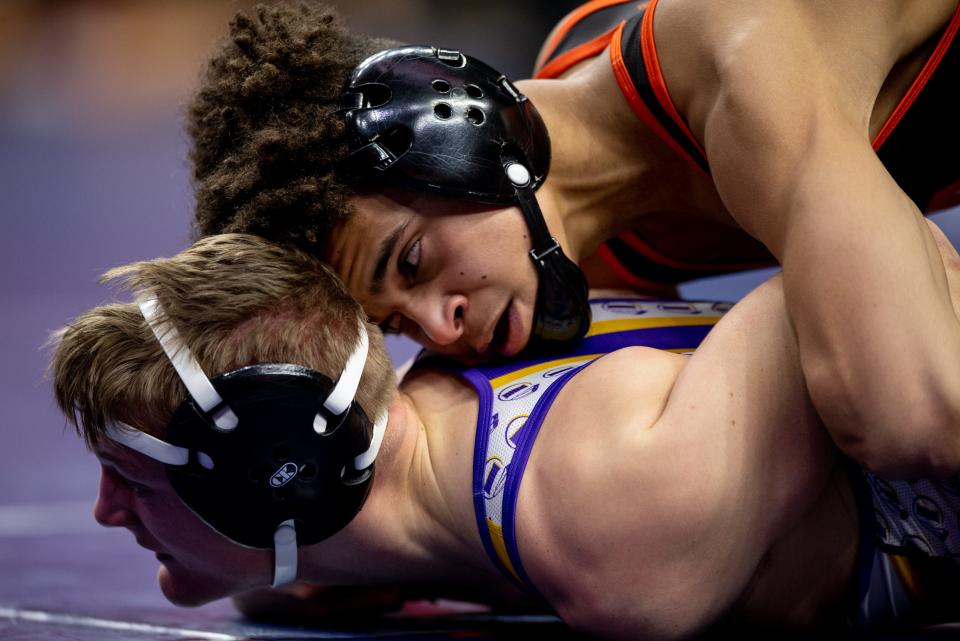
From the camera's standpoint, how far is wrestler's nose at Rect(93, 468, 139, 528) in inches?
95.7

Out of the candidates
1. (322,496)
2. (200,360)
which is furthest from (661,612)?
(200,360)

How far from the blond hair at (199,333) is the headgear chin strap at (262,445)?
0.03 m

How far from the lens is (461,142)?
2.61m

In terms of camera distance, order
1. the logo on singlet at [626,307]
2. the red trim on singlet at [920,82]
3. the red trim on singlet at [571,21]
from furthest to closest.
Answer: the red trim on singlet at [571,21] → the logo on singlet at [626,307] → the red trim on singlet at [920,82]

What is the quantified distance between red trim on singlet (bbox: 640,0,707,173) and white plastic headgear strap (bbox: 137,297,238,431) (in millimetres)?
1237

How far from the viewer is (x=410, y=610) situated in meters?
3.03

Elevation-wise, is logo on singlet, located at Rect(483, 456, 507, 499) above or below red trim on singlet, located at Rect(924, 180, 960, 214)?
below

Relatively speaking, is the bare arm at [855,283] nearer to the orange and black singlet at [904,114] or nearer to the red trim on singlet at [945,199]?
the orange and black singlet at [904,114]

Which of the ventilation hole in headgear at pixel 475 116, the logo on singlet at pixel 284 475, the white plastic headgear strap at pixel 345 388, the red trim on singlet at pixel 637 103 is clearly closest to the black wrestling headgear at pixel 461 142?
the ventilation hole in headgear at pixel 475 116

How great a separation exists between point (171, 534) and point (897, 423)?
1.46 m

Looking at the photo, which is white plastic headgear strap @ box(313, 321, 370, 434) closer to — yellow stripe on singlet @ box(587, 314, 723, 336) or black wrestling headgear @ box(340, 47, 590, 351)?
black wrestling headgear @ box(340, 47, 590, 351)

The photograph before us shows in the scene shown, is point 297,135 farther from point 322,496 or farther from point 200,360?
point 322,496

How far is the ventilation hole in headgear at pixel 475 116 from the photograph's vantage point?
2.63 meters

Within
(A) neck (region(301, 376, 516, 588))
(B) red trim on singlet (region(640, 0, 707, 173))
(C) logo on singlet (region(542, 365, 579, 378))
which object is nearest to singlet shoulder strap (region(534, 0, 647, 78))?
(B) red trim on singlet (region(640, 0, 707, 173))
